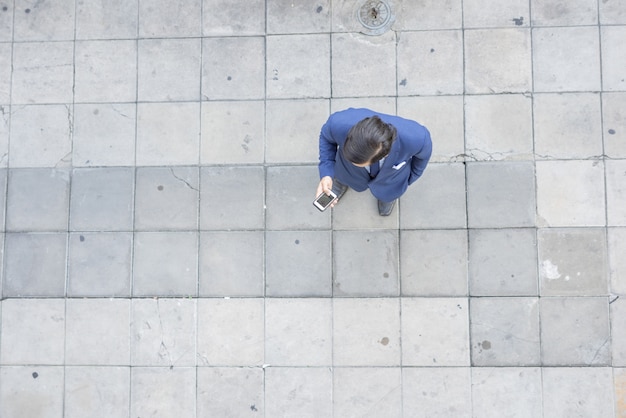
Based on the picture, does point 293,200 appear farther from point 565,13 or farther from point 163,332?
point 565,13

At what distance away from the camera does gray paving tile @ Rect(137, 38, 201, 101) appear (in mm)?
6117

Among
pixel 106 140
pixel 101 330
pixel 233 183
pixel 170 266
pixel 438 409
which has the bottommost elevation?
pixel 438 409

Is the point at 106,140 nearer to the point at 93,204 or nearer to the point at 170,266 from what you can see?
the point at 93,204

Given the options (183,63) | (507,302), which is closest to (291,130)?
(183,63)

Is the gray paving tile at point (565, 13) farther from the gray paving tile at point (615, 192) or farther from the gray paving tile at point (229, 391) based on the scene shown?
the gray paving tile at point (229, 391)

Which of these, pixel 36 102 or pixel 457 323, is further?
pixel 36 102

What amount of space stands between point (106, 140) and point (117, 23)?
1265mm

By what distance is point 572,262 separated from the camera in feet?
18.7

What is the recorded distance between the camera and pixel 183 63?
20.2ft

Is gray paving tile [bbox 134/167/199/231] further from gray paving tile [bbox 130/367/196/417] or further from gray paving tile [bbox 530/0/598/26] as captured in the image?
gray paving tile [bbox 530/0/598/26]

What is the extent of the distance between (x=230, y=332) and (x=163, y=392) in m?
0.89

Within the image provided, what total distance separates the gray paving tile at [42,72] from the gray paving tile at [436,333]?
4.20 m

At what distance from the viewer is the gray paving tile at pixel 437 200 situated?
5793mm

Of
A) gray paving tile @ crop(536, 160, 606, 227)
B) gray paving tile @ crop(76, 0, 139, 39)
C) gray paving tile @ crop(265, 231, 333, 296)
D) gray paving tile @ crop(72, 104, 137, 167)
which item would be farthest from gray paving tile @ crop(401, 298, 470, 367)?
gray paving tile @ crop(76, 0, 139, 39)
